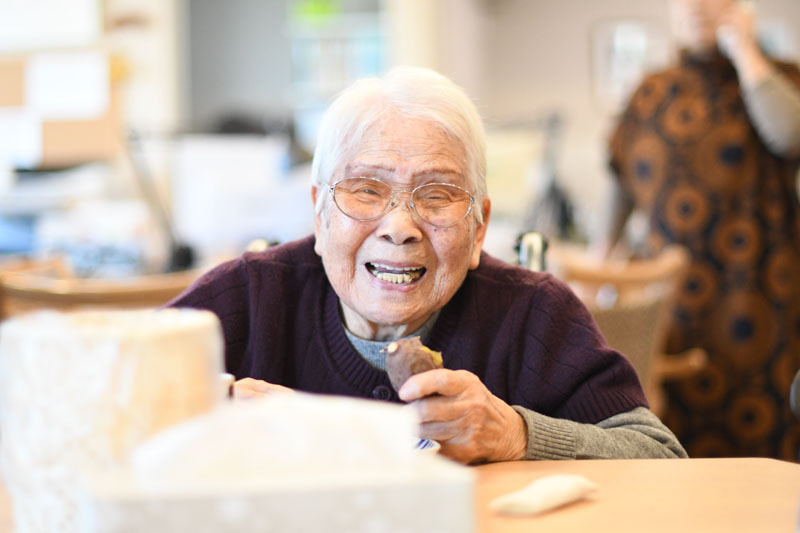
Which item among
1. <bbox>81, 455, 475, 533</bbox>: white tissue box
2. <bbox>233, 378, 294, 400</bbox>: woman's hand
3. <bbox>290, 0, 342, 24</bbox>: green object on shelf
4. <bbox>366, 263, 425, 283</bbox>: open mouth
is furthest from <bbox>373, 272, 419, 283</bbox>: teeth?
<bbox>290, 0, 342, 24</bbox>: green object on shelf

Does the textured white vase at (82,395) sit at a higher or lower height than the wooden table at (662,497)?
higher

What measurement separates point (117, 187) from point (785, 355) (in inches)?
176

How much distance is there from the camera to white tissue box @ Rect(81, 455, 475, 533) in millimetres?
499

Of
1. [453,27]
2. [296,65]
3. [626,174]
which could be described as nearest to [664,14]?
[453,27]

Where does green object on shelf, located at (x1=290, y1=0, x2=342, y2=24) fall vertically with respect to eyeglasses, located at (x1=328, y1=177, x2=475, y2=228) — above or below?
above

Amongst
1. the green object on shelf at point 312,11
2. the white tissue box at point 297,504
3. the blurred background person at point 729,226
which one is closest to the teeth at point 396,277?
the white tissue box at point 297,504

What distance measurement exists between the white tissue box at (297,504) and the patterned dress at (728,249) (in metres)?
2.27

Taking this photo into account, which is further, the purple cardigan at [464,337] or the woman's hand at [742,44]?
the woman's hand at [742,44]

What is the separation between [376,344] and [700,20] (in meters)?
1.79

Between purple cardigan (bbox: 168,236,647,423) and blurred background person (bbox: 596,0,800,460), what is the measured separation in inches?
56.9

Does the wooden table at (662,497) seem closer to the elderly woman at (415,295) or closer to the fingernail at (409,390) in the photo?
the fingernail at (409,390)

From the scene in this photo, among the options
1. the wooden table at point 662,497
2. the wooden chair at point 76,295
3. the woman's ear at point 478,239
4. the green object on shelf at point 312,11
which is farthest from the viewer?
the green object on shelf at point 312,11

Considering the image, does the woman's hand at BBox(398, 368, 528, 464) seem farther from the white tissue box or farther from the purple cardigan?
the white tissue box

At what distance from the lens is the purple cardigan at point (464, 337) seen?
123 cm
